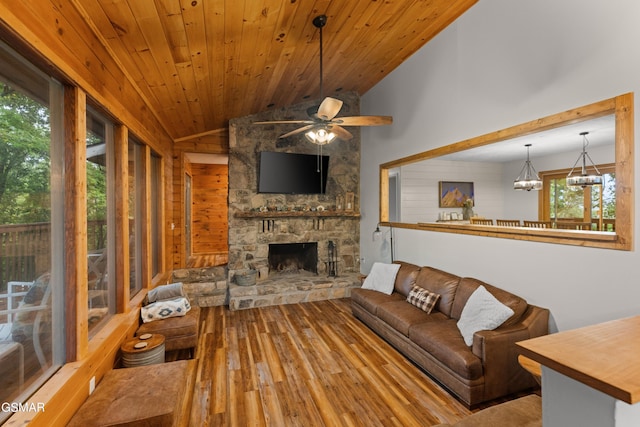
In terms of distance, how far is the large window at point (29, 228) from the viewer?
145cm

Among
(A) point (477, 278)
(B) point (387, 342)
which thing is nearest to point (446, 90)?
(A) point (477, 278)

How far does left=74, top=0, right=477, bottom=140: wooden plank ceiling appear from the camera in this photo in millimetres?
2167

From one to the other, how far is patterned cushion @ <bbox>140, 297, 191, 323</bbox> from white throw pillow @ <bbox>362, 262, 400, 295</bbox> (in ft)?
8.28

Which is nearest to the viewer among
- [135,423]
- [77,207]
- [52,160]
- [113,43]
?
[135,423]

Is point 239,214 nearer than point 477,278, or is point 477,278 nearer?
point 477,278

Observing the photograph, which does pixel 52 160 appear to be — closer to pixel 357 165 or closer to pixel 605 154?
pixel 357 165

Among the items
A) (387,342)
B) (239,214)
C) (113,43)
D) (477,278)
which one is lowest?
(387,342)

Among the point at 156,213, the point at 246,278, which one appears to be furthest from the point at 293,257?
the point at 156,213

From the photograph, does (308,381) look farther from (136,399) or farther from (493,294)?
(493,294)

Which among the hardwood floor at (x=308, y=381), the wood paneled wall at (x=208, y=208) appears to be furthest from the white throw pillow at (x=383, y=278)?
the wood paneled wall at (x=208, y=208)

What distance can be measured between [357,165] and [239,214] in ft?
8.50

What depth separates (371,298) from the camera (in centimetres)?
404

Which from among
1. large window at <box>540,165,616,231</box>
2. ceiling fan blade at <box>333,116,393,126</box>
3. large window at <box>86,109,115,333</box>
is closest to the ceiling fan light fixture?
ceiling fan blade at <box>333,116,393,126</box>

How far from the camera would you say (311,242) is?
19.9 ft
